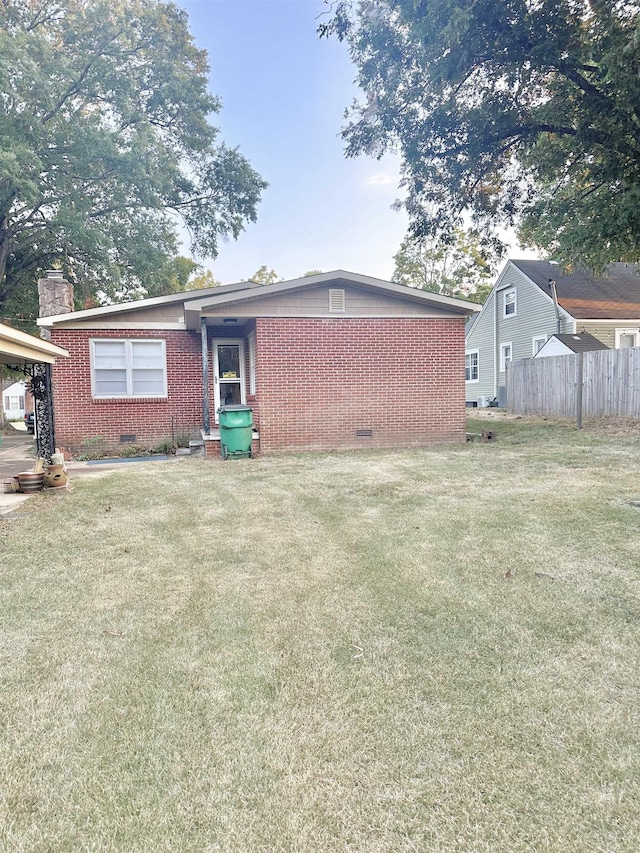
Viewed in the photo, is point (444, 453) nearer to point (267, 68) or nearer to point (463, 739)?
point (463, 739)

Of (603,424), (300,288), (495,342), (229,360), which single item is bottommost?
(603,424)

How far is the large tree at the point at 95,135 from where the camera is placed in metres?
15.2

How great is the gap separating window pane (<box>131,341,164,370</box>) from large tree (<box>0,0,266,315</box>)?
7.09 meters

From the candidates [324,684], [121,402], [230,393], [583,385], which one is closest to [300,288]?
[230,393]

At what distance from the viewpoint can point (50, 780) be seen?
5.88ft

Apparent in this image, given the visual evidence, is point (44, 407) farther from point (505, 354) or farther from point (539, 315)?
point (505, 354)

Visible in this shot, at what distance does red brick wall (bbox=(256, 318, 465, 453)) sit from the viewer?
10.4m

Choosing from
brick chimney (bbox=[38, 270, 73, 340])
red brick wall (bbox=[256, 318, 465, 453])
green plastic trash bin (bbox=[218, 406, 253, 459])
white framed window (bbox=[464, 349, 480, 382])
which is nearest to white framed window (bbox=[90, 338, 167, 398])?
brick chimney (bbox=[38, 270, 73, 340])

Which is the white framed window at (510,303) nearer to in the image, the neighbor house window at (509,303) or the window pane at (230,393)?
the neighbor house window at (509,303)

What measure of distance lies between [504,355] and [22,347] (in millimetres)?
22192

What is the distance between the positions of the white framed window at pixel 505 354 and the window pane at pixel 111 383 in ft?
61.1

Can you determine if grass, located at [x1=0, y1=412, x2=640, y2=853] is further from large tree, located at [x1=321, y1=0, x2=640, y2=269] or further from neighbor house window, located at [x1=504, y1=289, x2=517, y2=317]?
neighbor house window, located at [x1=504, y1=289, x2=517, y2=317]

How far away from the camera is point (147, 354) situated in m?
11.9

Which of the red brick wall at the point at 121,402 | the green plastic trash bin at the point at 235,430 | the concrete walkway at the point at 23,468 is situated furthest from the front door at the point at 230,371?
the concrete walkway at the point at 23,468
